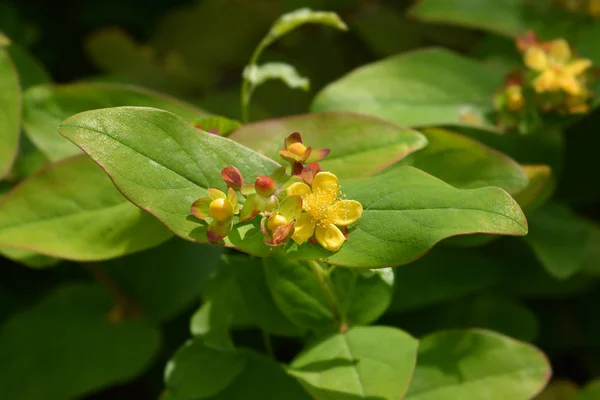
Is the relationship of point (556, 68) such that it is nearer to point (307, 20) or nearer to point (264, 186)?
point (307, 20)

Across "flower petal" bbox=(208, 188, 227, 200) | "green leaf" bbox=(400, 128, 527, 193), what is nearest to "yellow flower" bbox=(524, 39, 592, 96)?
"green leaf" bbox=(400, 128, 527, 193)

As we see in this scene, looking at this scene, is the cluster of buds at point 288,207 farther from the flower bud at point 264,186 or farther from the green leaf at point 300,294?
the green leaf at point 300,294

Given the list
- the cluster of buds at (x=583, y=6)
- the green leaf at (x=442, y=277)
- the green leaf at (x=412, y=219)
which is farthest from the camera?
the cluster of buds at (x=583, y=6)

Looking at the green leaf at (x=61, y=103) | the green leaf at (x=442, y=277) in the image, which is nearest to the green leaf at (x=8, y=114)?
the green leaf at (x=61, y=103)

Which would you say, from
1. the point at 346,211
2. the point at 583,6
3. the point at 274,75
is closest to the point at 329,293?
the point at 346,211

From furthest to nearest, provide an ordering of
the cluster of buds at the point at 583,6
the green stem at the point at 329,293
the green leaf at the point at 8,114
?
the cluster of buds at the point at 583,6 → the green leaf at the point at 8,114 → the green stem at the point at 329,293
